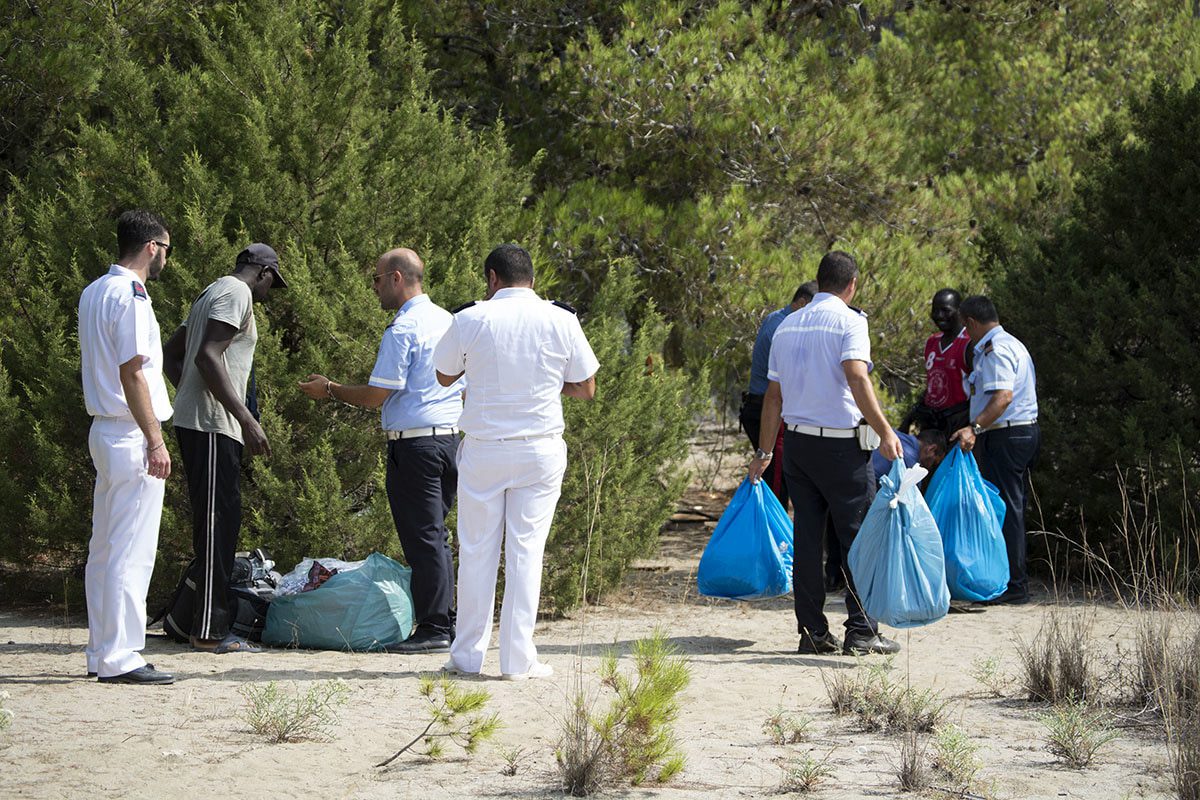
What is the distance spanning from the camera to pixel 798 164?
11508 mm

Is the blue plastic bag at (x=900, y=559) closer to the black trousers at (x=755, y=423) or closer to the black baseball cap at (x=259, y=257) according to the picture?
the black trousers at (x=755, y=423)

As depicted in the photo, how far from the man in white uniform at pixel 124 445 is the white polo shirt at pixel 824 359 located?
300 centimetres

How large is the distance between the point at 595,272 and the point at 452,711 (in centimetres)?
666

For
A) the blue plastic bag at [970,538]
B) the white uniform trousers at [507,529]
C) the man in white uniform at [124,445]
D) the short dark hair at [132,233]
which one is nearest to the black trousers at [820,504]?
the blue plastic bag at [970,538]

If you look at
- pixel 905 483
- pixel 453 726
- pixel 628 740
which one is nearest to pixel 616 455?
pixel 905 483

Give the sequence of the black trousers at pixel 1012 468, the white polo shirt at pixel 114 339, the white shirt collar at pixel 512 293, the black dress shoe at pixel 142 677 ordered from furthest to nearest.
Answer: the black trousers at pixel 1012 468 → the white shirt collar at pixel 512 293 → the black dress shoe at pixel 142 677 → the white polo shirt at pixel 114 339

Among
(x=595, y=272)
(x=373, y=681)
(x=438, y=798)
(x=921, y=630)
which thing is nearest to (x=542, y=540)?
(x=373, y=681)

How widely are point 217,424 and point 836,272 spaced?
10.2 feet

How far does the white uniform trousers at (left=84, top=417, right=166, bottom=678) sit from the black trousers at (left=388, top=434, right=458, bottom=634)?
1.25m

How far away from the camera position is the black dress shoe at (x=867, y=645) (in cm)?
708

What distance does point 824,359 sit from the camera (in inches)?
272

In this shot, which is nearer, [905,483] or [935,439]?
[905,483]

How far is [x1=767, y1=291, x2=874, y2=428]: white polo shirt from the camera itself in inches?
271

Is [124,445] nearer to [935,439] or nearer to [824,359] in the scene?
[824,359]
